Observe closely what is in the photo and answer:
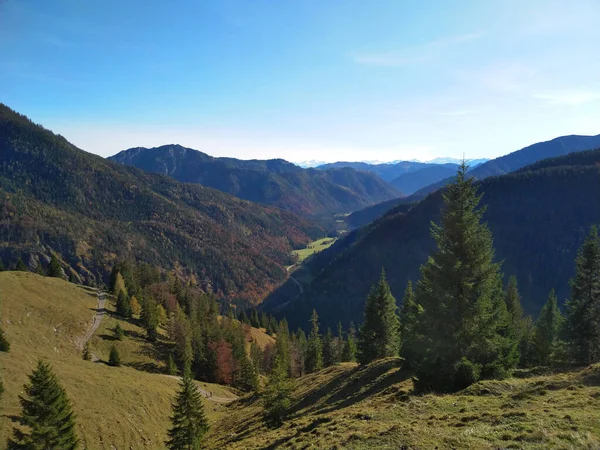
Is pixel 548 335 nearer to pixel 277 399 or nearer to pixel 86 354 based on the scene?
pixel 277 399

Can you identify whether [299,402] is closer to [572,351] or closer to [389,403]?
[389,403]

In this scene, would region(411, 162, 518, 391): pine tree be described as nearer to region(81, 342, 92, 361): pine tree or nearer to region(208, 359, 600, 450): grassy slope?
region(208, 359, 600, 450): grassy slope

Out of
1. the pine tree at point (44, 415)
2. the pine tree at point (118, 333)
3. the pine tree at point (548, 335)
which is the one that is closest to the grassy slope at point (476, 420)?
the pine tree at point (44, 415)

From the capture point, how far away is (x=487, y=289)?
2484cm

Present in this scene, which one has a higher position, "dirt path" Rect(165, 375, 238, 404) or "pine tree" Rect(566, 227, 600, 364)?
"pine tree" Rect(566, 227, 600, 364)

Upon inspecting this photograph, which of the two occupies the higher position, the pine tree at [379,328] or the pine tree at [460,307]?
the pine tree at [460,307]

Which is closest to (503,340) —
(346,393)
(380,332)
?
(346,393)

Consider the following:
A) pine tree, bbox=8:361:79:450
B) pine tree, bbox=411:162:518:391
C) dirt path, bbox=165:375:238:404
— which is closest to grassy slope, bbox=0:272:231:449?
dirt path, bbox=165:375:238:404

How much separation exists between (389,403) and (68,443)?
34351 mm

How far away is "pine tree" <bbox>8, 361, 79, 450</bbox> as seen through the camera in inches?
1305

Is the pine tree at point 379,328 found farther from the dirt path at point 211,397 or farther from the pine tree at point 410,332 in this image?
the dirt path at point 211,397

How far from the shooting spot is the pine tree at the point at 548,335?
145 ft

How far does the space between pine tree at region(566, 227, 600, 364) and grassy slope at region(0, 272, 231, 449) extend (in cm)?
5642

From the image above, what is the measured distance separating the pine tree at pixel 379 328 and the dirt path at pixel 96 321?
56.4m
